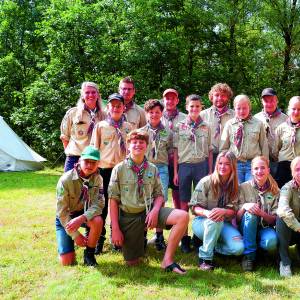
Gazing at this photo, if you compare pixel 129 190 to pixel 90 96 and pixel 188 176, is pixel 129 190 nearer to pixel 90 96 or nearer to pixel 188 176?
pixel 188 176

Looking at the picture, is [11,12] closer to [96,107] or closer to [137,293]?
[96,107]

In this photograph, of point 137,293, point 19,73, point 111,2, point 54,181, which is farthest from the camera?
point 19,73

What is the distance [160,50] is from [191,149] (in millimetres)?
10709

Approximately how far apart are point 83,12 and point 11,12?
7.90m

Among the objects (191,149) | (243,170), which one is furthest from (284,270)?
(191,149)

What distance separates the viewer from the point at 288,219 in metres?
4.04

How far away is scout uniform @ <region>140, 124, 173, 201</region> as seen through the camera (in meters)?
5.06

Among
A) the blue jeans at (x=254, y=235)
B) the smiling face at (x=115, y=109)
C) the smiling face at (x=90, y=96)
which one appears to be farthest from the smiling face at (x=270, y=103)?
the smiling face at (x=90, y=96)

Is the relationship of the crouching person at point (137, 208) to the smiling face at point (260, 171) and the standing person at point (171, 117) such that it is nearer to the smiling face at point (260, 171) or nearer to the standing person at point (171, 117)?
the smiling face at point (260, 171)

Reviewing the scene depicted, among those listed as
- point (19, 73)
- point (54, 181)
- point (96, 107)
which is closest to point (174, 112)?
point (96, 107)

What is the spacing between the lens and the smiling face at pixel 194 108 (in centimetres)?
496

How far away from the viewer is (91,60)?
15625 mm

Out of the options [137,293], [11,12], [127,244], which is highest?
[11,12]

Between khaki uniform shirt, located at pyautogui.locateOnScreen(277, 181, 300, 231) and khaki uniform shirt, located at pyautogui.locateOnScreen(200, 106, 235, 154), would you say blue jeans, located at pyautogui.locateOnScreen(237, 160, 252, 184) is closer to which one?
→ khaki uniform shirt, located at pyautogui.locateOnScreen(200, 106, 235, 154)
